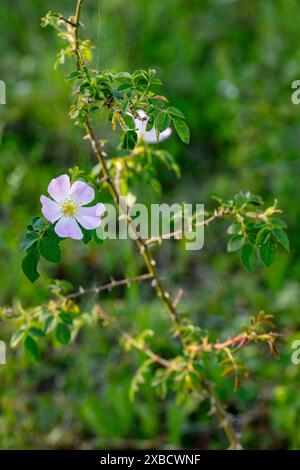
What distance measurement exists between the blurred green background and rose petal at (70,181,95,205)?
0.26 metres

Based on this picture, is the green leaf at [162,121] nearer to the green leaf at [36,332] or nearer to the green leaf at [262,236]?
the green leaf at [262,236]

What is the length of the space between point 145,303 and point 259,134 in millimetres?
890

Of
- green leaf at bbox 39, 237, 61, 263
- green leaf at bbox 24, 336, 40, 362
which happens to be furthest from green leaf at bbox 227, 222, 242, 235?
green leaf at bbox 24, 336, 40, 362

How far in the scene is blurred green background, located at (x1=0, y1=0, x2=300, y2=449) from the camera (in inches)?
87.1

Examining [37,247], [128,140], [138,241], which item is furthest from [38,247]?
[138,241]

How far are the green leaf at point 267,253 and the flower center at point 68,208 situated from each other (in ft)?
1.20

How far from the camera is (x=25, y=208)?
2939mm

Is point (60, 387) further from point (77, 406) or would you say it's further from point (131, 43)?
point (131, 43)

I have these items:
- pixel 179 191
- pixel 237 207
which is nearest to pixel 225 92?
pixel 179 191

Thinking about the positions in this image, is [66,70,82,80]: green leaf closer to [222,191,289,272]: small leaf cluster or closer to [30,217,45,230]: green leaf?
[30,217,45,230]: green leaf

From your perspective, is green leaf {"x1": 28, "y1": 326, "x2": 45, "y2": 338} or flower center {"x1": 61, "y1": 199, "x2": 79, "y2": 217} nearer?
flower center {"x1": 61, "y1": 199, "x2": 79, "y2": 217}

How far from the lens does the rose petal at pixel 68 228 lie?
1.20 meters

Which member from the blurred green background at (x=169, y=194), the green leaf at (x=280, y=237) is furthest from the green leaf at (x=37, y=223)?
the green leaf at (x=280, y=237)

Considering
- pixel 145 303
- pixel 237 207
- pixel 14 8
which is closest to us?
pixel 237 207
